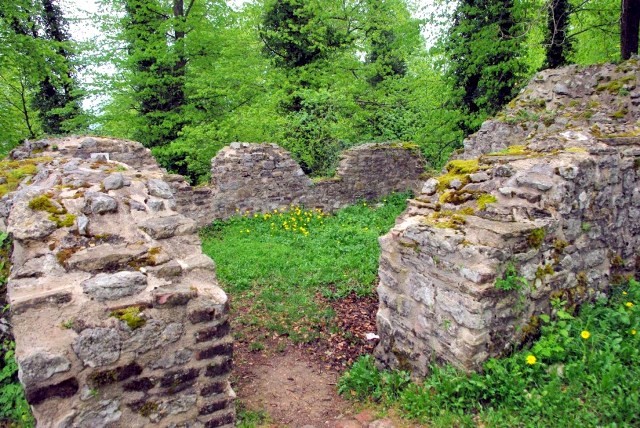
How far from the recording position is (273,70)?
14648 mm

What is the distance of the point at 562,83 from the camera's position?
855 cm

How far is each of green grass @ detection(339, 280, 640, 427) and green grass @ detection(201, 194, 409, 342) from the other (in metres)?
1.83

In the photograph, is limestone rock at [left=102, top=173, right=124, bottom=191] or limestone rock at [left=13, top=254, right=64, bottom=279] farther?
limestone rock at [left=102, top=173, right=124, bottom=191]

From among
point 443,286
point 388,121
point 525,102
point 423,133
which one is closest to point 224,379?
point 443,286

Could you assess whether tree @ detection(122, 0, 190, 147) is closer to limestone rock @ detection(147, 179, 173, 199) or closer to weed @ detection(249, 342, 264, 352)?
limestone rock @ detection(147, 179, 173, 199)

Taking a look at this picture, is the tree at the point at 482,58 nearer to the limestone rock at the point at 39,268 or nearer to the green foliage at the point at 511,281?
the green foliage at the point at 511,281

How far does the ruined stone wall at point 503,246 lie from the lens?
3354 millimetres

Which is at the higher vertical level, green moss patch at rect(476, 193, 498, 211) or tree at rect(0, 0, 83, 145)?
tree at rect(0, 0, 83, 145)

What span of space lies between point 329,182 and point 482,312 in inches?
332

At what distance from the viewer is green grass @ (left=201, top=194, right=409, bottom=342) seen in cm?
550

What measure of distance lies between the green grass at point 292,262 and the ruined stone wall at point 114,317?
93.0 inches

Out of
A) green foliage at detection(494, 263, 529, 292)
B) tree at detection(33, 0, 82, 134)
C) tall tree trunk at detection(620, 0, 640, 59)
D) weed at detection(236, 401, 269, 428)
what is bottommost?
weed at detection(236, 401, 269, 428)

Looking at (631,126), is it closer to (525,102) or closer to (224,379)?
(525,102)

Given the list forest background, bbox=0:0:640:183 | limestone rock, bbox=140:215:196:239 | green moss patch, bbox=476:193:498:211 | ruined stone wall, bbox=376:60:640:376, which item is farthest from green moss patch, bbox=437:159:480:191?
forest background, bbox=0:0:640:183
